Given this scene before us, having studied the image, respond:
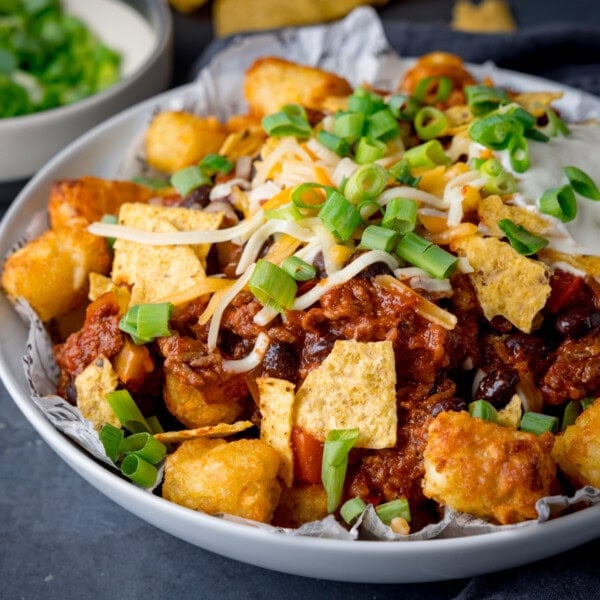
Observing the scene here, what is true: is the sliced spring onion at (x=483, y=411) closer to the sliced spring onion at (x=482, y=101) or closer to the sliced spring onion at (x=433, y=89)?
the sliced spring onion at (x=482, y=101)

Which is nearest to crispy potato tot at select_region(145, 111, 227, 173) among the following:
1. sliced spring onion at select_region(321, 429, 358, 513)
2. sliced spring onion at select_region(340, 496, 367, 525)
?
sliced spring onion at select_region(321, 429, 358, 513)

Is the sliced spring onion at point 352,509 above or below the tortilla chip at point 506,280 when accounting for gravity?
below

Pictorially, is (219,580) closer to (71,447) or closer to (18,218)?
(71,447)

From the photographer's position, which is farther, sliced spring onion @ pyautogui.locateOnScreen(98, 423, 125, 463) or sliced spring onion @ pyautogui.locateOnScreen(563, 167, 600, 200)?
sliced spring onion @ pyautogui.locateOnScreen(563, 167, 600, 200)

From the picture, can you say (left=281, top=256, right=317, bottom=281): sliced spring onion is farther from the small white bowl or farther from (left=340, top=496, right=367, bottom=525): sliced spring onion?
the small white bowl

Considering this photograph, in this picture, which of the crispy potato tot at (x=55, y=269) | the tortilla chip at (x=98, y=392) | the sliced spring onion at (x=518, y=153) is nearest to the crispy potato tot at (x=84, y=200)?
the crispy potato tot at (x=55, y=269)

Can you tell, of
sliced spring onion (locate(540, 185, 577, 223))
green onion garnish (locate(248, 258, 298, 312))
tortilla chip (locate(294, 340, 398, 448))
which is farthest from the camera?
sliced spring onion (locate(540, 185, 577, 223))
